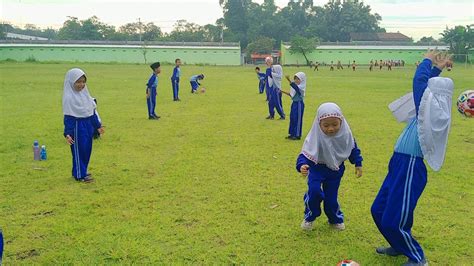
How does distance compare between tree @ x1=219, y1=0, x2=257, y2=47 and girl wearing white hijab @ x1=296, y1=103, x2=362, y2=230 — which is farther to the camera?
tree @ x1=219, y1=0, x2=257, y2=47


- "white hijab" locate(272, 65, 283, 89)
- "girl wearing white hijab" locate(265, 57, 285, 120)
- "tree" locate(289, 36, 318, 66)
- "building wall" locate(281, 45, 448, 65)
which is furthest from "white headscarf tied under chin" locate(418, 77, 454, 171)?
"building wall" locate(281, 45, 448, 65)

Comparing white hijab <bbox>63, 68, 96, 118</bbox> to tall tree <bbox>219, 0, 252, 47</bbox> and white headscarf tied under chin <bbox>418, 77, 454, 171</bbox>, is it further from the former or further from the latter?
tall tree <bbox>219, 0, 252, 47</bbox>

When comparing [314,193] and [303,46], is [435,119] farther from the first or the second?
[303,46]

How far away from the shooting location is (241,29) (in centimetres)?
8762

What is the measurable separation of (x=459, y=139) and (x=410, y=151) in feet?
22.3

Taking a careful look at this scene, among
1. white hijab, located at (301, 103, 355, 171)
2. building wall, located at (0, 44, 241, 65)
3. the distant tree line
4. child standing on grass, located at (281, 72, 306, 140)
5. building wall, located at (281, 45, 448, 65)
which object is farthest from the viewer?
the distant tree line

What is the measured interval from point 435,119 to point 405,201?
2.29 ft

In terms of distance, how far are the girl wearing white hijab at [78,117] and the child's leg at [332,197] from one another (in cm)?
358

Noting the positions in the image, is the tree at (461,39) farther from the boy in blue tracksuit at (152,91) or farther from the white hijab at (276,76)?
the boy in blue tracksuit at (152,91)

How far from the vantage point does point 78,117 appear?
6.07m

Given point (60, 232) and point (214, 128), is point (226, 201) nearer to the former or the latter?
point (60, 232)

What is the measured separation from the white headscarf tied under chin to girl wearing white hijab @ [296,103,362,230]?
778 millimetres

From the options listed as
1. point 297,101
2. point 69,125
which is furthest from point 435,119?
point 297,101

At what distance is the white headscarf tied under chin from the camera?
11.0 feet
